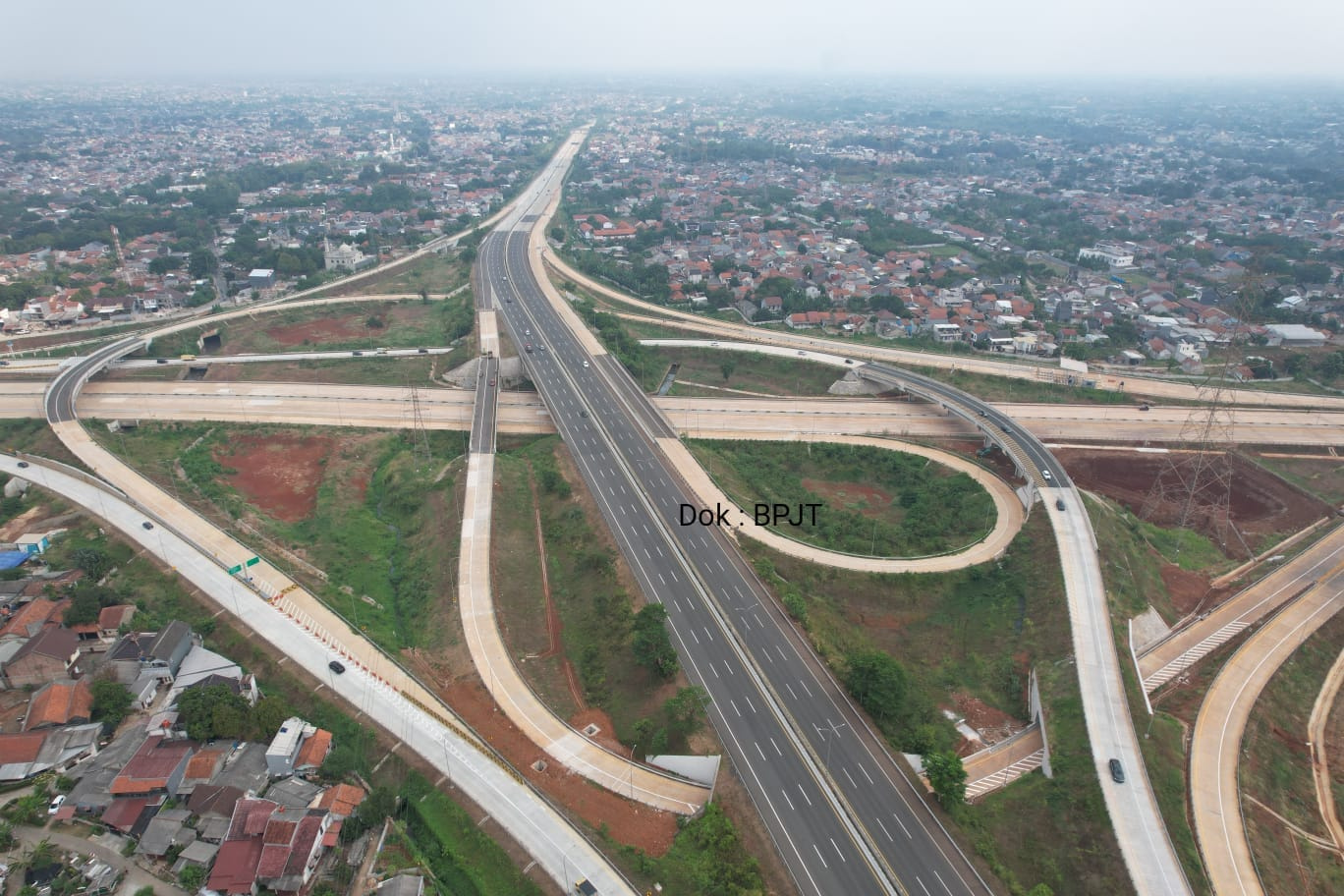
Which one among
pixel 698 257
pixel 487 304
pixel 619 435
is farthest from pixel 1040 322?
pixel 487 304

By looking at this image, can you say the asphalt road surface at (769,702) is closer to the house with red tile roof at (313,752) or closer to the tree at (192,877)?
the house with red tile roof at (313,752)

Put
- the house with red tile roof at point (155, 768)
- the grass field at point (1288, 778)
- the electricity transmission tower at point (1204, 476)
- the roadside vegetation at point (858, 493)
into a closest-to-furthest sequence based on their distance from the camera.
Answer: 1. the grass field at point (1288, 778)
2. the house with red tile roof at point (155, 768)
3. the roadside vegetation at point (858, 493)
4. the electricity transmission tower at point (1204, 476)

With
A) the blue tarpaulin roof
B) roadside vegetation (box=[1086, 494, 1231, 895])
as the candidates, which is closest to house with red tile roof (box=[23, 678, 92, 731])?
the blue tarpaulin roof

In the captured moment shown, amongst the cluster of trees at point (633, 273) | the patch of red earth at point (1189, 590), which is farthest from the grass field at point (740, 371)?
the patch of red earth at point (1189, 590)

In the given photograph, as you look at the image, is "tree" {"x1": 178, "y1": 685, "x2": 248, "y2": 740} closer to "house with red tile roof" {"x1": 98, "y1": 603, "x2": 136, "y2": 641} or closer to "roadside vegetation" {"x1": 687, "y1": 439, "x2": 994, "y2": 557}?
"house with red tile roof" {"x1": 98, "y1": 603, "x2": 136, "y2": 641}

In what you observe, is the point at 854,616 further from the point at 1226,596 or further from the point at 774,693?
the point at 1226,596

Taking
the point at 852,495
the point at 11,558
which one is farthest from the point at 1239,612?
the point at 11,558
